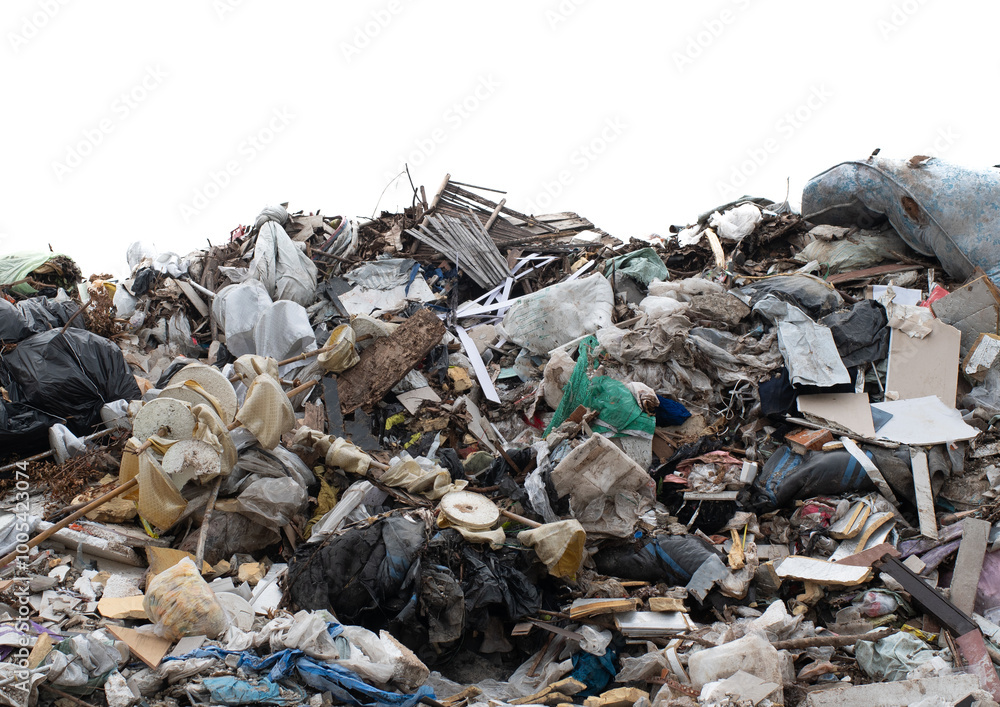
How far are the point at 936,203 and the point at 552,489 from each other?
5.42 metres

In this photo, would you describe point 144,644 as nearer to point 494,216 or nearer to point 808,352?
point 808,352

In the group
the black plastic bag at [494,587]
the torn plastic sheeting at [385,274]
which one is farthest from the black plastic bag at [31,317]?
the black plastic bag at [494,587]

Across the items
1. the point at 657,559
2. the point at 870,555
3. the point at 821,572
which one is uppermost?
the point at 870,555

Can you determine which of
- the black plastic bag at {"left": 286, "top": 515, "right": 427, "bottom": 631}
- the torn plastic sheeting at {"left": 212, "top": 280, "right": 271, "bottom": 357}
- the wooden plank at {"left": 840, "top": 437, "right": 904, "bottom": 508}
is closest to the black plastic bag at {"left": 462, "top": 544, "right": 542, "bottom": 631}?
the black plastic bag at {"left": 286, "top": 515, "right": 427, "bottom": 631}

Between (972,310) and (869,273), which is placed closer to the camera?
(972,310)

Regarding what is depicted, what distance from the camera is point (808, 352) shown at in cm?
608

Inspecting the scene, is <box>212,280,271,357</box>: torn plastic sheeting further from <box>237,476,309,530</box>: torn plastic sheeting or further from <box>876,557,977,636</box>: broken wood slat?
<box>876,557,977,636</box>: broken wood slat

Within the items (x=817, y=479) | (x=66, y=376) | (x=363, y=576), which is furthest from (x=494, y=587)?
(x=66, y=376)

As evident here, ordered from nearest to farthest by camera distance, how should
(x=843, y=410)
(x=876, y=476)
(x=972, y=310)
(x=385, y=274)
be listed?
(x=876, y=476), (x=843, y=410), (x=972, y=310), (x=385, y=274)

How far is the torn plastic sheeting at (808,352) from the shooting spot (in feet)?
19.5

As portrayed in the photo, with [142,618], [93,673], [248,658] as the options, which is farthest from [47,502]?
[248,658]

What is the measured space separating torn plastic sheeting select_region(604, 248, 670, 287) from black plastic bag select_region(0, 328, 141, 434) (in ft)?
19.3

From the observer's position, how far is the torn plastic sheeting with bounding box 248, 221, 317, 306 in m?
9.12

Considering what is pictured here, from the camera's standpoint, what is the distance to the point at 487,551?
4.75m
